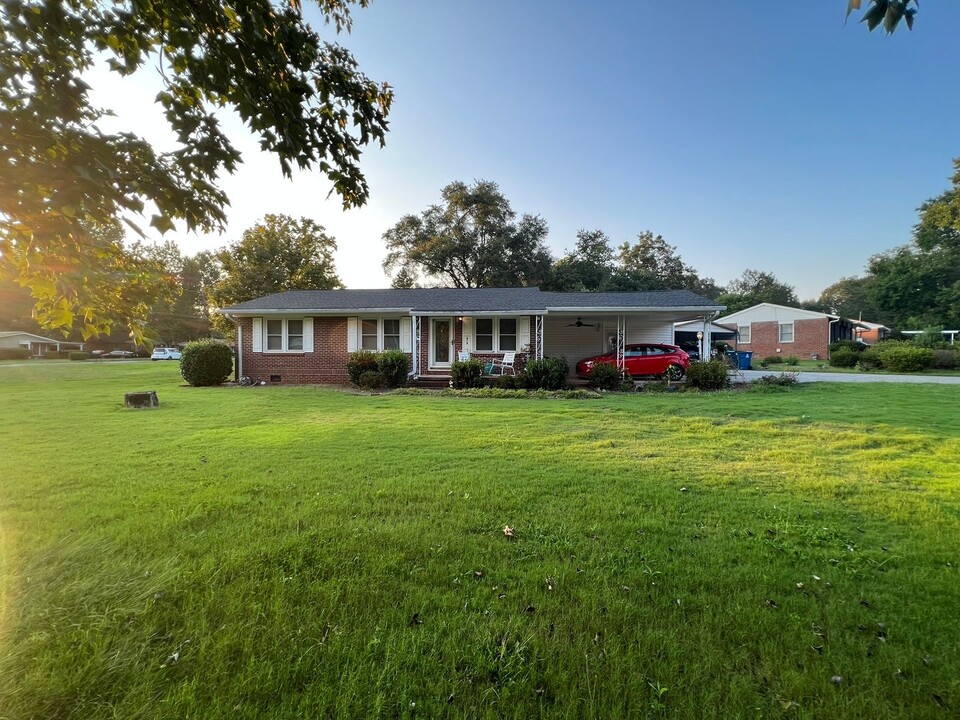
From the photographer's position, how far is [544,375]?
13.4 m

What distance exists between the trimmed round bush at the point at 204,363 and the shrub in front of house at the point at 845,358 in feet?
106

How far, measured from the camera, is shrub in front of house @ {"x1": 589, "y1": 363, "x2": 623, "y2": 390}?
542 inches

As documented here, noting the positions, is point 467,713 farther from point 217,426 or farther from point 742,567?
point 217,426

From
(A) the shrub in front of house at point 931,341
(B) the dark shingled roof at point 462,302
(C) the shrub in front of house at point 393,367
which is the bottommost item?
(C) the shrub in front of house at point 393,367

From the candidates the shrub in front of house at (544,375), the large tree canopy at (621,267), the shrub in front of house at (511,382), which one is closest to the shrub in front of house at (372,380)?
the shrub in front of house at (511,382)

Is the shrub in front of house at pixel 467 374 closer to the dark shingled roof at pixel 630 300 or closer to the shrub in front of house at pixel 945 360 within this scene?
the dark shingled roof at pixel 630 300

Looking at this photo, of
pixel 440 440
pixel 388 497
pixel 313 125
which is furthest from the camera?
pixel 440 440

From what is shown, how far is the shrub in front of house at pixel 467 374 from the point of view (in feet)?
44.9

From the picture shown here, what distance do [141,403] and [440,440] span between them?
843 cm

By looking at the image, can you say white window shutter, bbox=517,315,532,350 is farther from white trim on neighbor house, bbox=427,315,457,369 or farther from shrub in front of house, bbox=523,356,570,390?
white trim on neighbor house, bbox=427,315,457,369

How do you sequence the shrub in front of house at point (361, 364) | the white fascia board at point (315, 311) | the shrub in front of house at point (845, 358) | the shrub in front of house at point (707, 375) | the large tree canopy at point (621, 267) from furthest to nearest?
1. the large tree canopy at point (621, 267)
2. the shrub in front of house at point (845, 358)
3. the white fascia board at point (315, 311)
4. the shrub in front of house at point (361, 364)
5. the shrub in front of house at point (707, 375)

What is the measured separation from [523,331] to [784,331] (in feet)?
96.4

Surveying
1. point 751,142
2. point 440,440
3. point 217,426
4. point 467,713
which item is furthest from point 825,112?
point 217,426

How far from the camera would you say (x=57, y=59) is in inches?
102
